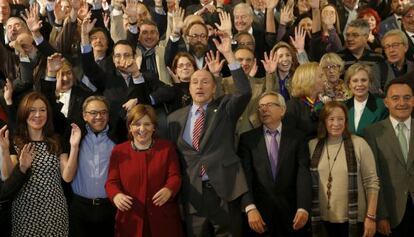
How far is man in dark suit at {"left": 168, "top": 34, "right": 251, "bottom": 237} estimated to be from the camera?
4816 millimetres

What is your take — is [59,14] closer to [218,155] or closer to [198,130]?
[198,130]

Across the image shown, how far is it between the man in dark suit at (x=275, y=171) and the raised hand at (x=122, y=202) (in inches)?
37.4

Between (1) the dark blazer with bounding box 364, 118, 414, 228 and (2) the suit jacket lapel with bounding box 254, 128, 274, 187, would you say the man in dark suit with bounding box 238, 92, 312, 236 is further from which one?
(1) the dark blazer with bounding box 364, 118, 414, 228

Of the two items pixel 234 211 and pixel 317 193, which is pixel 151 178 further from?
pixel 317 193

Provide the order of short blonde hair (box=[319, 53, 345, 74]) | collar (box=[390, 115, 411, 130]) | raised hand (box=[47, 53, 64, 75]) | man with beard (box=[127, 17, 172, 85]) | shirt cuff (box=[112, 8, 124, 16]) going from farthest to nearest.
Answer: shirt cuff (box=[112, 8, 124, 16]) → man with beard (box=[127, 17, 172, 85]) → short blonde hair (box=[319, 53, 345, 74]) → raised hand (box=[47, 53, 64, 75]) → collar (box=[390, 115, 411, 130])

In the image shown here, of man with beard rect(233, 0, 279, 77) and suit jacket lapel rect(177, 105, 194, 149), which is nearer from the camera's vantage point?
suit jacket lapel rect(177, 105, 194, 149)

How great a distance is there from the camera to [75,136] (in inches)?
184

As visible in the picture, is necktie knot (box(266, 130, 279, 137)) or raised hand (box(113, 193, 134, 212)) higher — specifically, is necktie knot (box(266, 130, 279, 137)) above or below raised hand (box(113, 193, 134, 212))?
above

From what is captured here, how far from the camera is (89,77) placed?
5590 mm

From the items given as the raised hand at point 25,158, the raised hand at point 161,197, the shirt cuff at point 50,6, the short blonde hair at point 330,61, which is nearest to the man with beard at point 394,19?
the short blonde hair at point 330,61

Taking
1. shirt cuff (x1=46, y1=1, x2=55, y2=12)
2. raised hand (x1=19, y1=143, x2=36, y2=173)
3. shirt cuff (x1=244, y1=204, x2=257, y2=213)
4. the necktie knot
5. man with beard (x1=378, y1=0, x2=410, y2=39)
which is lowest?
shirt cuff (x1=244, y1=204, x2=257, y2=213)

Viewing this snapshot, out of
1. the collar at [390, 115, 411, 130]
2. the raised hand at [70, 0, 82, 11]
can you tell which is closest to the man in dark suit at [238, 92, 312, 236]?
the collar at [390, 115, 411, 130]

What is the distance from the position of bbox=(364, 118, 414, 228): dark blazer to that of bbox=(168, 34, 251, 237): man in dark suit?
110 cm

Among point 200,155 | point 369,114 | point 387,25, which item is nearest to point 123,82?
point 200,155
